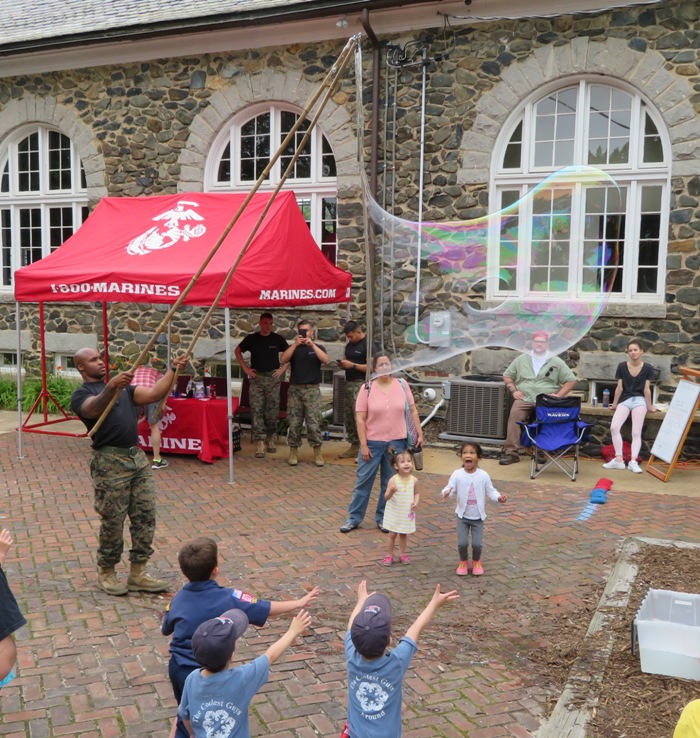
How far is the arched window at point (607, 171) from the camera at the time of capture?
1026 cm

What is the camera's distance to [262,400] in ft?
34.4

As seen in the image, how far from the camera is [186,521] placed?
750 cm

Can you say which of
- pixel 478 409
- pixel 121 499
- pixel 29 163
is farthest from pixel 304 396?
pixel 29 163

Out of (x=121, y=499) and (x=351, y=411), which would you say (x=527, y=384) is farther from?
(x=121, y=499)

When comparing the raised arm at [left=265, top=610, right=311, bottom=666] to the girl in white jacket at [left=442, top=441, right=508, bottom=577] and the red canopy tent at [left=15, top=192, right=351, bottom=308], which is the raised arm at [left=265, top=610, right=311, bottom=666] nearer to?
the girl in white jacket at [left=442, top=441, right=508, bottom=577]

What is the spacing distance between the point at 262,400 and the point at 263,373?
0.36 m

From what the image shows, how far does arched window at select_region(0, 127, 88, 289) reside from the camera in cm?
1410

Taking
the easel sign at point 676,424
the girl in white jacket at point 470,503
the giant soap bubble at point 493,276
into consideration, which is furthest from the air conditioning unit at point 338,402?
the girl in white jacket at point 470,503

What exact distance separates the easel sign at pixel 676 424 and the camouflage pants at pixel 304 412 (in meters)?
4.06

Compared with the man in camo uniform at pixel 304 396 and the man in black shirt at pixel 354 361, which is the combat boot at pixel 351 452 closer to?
the man in black shirt at pixel 354 361

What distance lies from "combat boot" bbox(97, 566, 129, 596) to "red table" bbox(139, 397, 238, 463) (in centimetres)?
407

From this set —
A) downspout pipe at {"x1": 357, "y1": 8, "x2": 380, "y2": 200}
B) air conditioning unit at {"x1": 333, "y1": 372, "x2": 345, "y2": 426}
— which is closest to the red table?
air conditioning unit at {"x1": 333, "y1": 372, "x2": 345, "y2": 426}

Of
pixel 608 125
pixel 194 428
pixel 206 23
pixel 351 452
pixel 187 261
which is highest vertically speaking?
pixel 206 23

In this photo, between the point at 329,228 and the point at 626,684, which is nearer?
the point at 626,684
